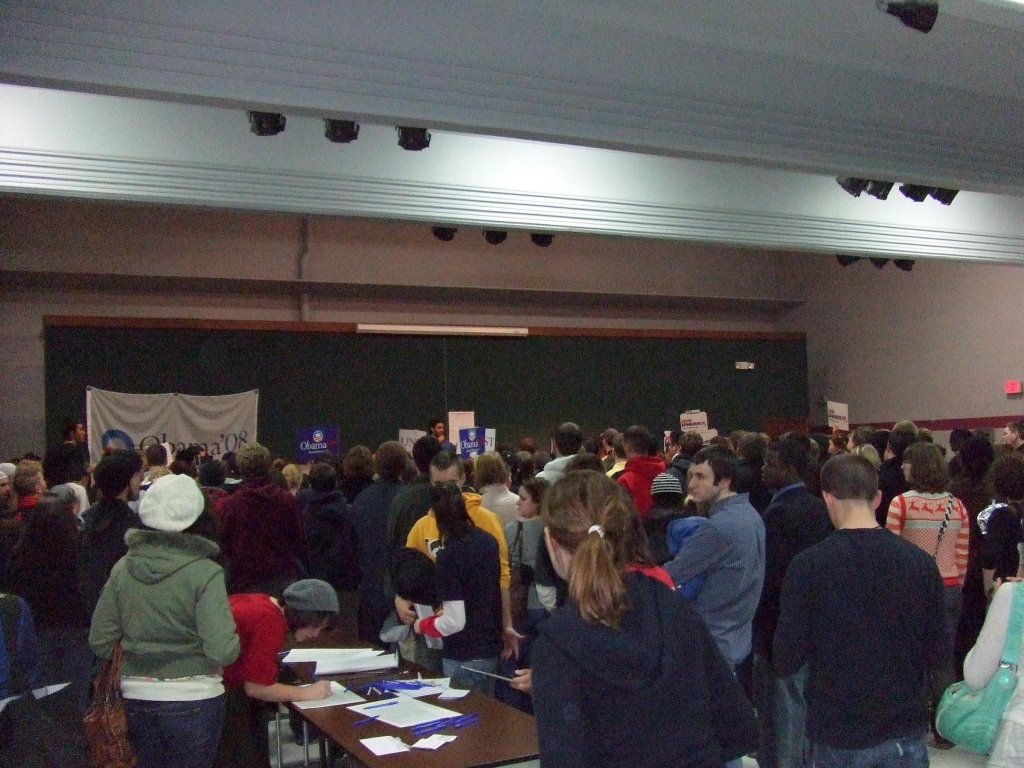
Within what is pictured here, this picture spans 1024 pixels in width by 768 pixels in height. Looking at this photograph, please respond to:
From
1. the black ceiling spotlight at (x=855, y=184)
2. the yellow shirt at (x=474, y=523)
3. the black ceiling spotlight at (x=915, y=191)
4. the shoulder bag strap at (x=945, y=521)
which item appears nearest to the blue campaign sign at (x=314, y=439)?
the black ceiling spotlight at (x=855, y=184)

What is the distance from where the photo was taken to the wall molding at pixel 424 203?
5.83 m

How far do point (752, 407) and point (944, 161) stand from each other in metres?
9.19

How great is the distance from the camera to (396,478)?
5172 millimetres

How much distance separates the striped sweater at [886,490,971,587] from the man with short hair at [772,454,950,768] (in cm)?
212

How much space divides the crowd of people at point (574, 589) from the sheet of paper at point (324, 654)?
209 millimetres

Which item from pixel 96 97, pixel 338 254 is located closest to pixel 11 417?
pixel 338 254

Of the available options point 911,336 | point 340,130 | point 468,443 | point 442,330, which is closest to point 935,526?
point 340,130

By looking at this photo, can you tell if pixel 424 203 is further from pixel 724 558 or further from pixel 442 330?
pixel 442 330

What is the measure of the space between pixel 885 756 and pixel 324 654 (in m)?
2.11

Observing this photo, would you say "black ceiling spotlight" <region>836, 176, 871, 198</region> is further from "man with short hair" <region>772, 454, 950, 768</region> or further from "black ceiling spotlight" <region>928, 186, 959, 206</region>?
"man with short hair" <region>772, 454, 950, 768</region>

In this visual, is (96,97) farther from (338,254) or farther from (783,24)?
(338,254)

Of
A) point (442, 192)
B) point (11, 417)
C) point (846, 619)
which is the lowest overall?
point (846, 619)

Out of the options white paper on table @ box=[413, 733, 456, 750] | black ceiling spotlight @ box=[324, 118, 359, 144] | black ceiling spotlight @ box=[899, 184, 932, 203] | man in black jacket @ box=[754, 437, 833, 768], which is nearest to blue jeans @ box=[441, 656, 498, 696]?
white paper on table @ box=[413, 733, 456, 750]

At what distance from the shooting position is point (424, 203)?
21.8 feet
